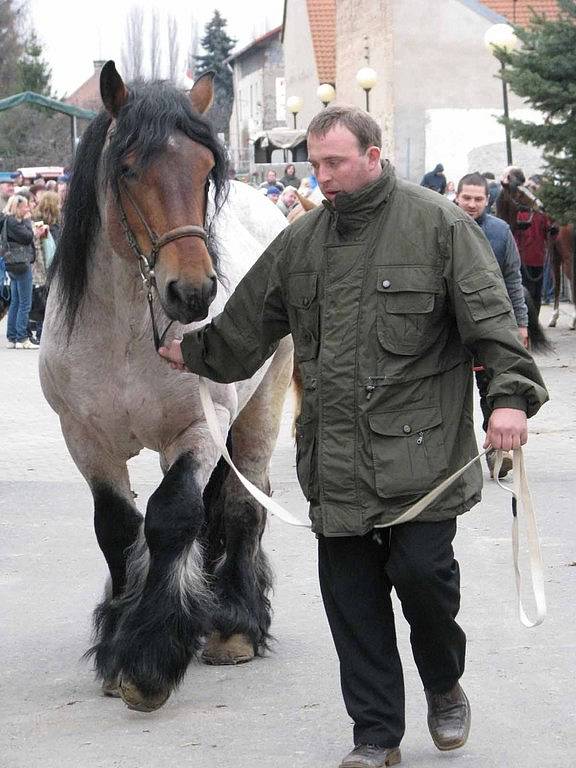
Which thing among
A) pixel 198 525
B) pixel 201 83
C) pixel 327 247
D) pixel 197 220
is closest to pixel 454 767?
pixel 198 525

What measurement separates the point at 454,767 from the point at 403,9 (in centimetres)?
3713

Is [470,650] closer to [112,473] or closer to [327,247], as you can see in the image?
[112,473]

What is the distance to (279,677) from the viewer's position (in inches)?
205

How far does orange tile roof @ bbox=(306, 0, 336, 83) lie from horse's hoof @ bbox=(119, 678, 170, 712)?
5213cm

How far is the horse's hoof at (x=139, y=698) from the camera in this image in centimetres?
462

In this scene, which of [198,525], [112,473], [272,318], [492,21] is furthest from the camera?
[492,21]

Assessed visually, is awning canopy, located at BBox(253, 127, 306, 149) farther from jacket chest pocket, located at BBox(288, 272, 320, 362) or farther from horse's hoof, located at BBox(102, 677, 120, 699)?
jacket chest pocket, located at BBox(288, 272, 320, 362)

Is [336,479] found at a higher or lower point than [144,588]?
higher

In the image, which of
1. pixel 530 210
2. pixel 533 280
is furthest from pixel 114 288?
pixel 533 280

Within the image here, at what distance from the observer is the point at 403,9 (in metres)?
39.2

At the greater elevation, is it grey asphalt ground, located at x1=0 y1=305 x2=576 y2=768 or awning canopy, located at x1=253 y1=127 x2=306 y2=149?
awning canopy, located at x1=253 y1=127 x2=306 y2=149

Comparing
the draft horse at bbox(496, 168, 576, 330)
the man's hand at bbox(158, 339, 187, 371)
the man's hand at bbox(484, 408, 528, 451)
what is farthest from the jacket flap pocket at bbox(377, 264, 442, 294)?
the draft horse at bbox(496, 168, 576, 330)

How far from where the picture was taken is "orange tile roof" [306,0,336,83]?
55562 millimetres

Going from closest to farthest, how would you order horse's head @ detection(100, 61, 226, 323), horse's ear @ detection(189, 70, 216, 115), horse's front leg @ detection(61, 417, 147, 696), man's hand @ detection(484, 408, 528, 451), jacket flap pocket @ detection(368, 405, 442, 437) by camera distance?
man's hand @ detection(484, 408, 528, 451)
jacket flap pocket @ detection(368, 405, 442, 437)
horse's head @ detection(100, 61, 226, 323)
horse's ear @ detection(189, 70, 216, 115)
horse's front leg @ detection(61, 417, 147, 696)
